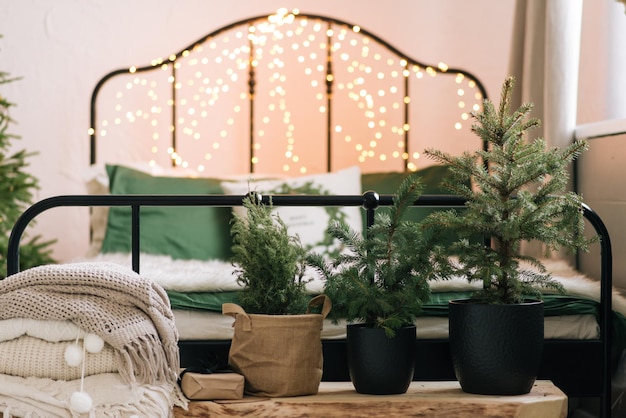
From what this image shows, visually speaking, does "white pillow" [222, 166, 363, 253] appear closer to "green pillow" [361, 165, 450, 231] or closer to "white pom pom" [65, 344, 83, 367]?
"green pillow" [361, 165, 450, 231]

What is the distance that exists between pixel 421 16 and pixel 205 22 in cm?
92

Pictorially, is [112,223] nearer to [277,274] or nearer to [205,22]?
[205,22]

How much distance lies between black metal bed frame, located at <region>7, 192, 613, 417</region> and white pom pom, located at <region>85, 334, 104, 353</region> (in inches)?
16.0

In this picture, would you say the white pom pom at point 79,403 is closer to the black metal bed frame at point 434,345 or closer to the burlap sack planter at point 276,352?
the burlap sack planter at point 276,352

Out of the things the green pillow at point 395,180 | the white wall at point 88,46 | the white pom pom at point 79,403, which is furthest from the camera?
the white wall at point 88,46

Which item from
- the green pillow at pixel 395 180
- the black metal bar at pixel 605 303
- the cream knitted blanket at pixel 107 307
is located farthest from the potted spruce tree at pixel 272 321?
the green pillow at pixel 395 180

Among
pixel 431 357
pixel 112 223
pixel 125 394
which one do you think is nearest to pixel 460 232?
pixel 431 357

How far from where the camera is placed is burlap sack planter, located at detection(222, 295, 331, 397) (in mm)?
1651

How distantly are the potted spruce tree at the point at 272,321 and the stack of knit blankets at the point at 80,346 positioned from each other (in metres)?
0.16

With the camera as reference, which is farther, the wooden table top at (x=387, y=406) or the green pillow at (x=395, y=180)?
the green pillow at (x=395, y=180)

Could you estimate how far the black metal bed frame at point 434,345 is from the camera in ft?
6.21

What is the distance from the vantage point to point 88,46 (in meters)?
3.68

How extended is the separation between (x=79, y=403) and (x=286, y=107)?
2.40 m

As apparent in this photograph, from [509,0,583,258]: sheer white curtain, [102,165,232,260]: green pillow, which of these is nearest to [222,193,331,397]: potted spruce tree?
[102,165,232,260]: green pillow
